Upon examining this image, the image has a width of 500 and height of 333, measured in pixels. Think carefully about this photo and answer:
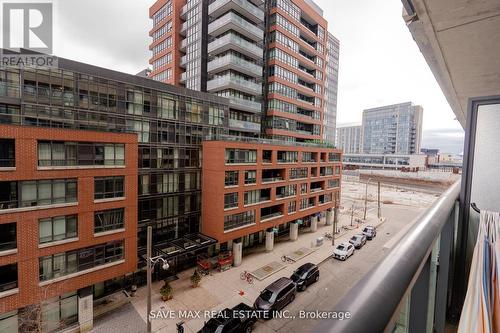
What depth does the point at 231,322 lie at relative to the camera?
46.4ft

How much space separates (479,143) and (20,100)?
21.8 meters

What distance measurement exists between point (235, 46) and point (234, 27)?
2.60 m

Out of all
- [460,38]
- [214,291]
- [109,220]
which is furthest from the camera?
[214,291]

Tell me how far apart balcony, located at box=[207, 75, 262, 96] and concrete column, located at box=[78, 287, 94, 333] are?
25.5 m

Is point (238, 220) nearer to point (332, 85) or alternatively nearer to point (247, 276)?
point (247, 276)

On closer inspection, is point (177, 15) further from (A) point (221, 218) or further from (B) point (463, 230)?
(B) point (463, 230)

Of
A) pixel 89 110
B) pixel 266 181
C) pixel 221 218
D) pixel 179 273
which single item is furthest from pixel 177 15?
pixel 179 273

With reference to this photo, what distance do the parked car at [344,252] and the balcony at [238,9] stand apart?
104ft

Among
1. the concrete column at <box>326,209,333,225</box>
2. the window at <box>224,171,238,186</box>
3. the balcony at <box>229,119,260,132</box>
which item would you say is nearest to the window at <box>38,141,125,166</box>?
the window at <box>224,171,238,186</box>

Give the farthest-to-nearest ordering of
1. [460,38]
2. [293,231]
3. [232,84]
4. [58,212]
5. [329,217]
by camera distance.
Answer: [329,217] → [232,84] → [293,231] → [58,212] → [460,38]

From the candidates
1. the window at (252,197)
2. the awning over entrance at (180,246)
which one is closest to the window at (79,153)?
the awning over entrance at (180,246)

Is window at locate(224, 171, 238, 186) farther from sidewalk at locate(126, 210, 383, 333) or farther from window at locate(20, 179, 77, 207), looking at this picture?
window at locate(20, 179, 77, 207)

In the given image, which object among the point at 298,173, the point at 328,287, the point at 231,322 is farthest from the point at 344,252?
the point at 231,322

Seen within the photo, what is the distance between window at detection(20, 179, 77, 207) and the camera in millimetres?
13430
